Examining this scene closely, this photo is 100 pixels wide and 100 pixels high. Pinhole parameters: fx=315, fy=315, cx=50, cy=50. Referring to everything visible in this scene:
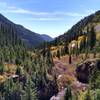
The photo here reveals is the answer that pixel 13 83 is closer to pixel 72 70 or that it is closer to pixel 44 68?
pixel 44 68

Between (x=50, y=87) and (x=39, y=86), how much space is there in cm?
709

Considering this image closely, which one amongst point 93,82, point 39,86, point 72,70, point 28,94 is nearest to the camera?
point 93,82

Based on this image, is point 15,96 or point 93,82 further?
point 15,96

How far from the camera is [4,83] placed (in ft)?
624

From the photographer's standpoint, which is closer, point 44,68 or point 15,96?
point 15,96

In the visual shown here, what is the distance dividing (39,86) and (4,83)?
21752 millimetres

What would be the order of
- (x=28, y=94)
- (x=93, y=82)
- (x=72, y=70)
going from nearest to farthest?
1. (x=93, y=82)
2. (x=28, y=94)
3. (x=72, y=70)

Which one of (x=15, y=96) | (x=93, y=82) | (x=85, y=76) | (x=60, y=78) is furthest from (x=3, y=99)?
(x=93, y=82)

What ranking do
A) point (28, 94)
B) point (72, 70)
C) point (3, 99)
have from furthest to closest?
1. point (72, 70)
2. point (3, 99)
3. point (28, 94)

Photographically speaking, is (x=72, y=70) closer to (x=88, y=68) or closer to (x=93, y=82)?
(x=88, y=68)

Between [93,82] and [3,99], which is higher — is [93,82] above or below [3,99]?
above

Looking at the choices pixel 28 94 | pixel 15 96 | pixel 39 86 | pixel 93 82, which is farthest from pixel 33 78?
pixel 93 82

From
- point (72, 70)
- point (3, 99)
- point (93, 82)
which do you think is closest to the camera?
point (93, 82)

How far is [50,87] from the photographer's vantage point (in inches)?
7200
